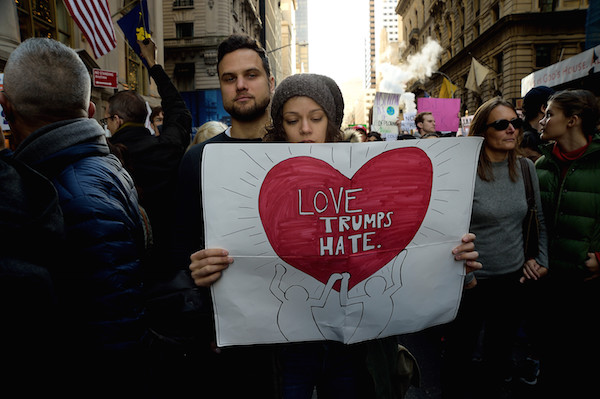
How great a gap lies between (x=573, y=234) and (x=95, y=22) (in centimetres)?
748

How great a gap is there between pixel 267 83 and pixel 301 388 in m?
1.53

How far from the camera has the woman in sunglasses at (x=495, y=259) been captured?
8.85 feet

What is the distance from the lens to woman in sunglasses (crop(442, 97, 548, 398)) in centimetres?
270

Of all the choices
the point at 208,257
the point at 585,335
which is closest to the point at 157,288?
the point at 208,257

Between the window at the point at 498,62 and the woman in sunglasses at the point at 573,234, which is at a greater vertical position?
the window at the point at 498,62

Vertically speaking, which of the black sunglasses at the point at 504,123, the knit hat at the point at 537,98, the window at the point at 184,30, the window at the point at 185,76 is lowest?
the black sunglasses at the point at 504,123

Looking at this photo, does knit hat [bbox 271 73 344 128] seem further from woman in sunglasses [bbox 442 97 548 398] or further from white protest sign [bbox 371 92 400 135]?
white protest sign [bbox 371 92 400 135]

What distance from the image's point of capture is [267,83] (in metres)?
2.18

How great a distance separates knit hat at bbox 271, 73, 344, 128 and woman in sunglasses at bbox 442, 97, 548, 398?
1.38 m

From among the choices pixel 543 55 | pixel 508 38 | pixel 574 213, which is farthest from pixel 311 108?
pixel 543 55

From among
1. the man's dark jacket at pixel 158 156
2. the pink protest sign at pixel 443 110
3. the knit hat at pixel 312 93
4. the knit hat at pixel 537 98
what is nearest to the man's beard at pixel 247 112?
the knit hat at pixel 312 93

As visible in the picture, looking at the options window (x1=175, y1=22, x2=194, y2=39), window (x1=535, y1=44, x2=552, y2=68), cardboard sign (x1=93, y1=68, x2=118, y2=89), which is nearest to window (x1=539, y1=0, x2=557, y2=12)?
window (x1=535, y1=44, x2=552, y2=68)

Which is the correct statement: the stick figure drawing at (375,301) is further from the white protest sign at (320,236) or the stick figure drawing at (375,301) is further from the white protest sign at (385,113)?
the white protest sign at (385,113)

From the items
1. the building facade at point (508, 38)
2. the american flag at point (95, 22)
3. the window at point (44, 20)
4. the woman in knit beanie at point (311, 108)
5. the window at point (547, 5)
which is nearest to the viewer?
the woman in knit beanie at point (311, 108)
